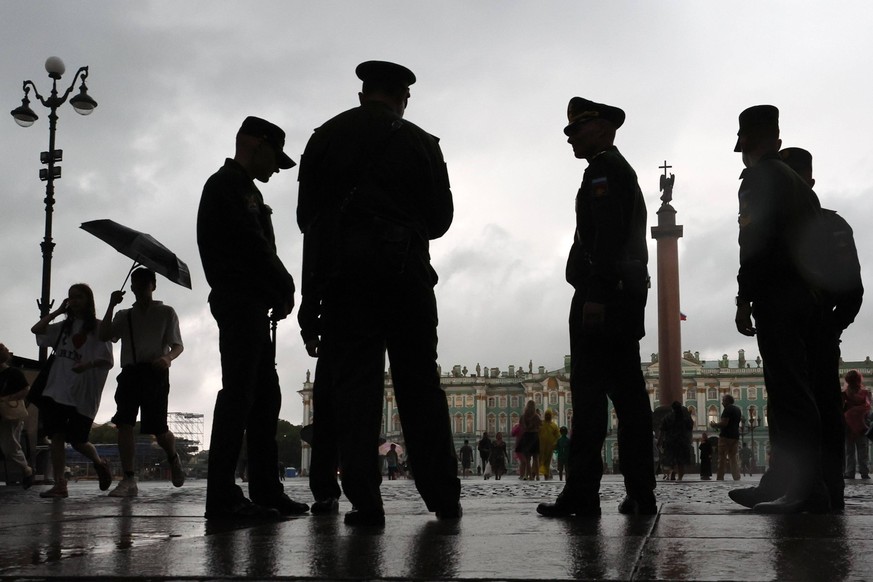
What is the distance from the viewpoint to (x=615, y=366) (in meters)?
4.60

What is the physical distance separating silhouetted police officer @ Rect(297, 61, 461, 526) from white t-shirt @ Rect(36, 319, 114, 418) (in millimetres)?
4537

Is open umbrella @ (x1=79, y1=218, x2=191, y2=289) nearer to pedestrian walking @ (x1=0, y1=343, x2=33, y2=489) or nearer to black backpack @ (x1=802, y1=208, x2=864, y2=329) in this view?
pedestrian walking @ (x1=0, y1=343, x2=33, y2=489)

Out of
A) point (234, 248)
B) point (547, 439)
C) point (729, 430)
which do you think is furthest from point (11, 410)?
point (547, 439)

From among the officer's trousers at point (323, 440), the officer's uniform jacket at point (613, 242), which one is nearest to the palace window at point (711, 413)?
the officer's trousers at point (323, 440)

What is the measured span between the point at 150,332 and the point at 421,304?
391 cm

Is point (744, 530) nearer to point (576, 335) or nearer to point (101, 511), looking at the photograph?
point (576, 335)

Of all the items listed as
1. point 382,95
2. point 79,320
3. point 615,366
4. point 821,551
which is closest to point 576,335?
point 615,366

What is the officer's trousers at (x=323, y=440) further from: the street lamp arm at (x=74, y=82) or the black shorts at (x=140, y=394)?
the street lamp arm at (x=74, y=82)

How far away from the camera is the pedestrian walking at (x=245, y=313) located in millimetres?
4535

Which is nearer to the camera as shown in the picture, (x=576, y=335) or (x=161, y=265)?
(x=576, y=335)

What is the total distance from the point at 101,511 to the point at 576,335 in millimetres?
2578

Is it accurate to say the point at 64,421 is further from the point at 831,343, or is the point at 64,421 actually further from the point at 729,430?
the point at 729,430

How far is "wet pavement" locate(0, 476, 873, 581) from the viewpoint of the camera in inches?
85.5

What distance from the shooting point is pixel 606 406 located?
4535 millimetres
